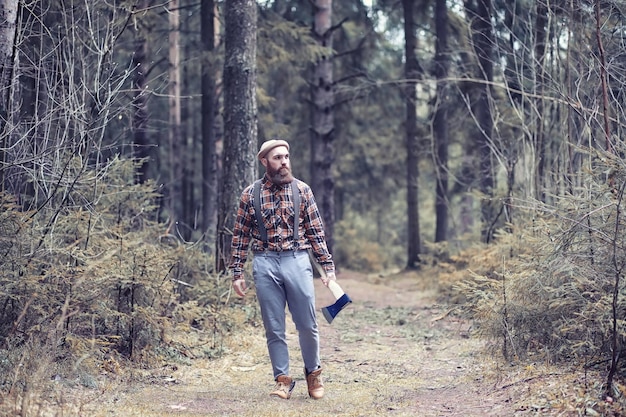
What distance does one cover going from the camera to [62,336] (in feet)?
22.3

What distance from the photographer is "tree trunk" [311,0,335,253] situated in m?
18.6

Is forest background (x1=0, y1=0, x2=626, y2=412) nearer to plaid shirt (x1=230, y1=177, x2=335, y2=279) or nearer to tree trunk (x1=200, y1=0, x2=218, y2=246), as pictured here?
tree trunk (x1=200, y1=0, x2=218, y2=246)

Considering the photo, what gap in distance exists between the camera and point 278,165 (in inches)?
248

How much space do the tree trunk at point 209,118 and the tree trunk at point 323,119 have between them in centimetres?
260

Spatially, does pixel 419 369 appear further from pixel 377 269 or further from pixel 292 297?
pixel 377 269

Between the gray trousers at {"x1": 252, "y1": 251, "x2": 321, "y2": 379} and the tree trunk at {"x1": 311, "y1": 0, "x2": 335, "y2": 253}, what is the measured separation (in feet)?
39.6

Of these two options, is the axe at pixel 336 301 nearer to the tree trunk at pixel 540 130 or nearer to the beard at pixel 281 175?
the beard at pixel 281 175

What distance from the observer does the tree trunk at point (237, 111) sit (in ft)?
36.5

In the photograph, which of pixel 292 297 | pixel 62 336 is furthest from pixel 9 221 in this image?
pixel 292 297

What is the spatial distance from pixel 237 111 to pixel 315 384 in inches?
225

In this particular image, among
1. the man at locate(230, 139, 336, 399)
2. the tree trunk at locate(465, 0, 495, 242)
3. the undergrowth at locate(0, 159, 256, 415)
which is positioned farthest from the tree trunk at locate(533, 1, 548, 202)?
the man at locate(230, 139, 336, 399)

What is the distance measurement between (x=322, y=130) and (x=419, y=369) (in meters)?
11.3

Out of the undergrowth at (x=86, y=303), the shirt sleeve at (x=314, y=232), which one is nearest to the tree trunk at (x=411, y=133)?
the undergrowth at (x=86, y=303)

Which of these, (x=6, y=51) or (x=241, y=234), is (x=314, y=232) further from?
(x=6, y=51)
